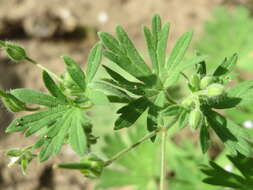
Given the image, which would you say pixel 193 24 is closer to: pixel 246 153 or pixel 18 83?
pixel 18 83

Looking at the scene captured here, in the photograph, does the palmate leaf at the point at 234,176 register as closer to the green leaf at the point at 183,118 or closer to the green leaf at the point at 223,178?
the green leaf at the point at 223,178

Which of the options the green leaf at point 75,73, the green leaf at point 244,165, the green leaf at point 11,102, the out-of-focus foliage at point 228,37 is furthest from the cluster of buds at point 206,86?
the out-of-focus foliage at point 228,37

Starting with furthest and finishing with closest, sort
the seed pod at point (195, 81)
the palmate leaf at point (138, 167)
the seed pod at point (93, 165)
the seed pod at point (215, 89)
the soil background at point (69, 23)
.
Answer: the soil background at point (69, 23), the palmate leaf at point (138, 167), the seed pod at point (93, 165), the seed pod at point (195, 81), the seed pod at point (215, 89)

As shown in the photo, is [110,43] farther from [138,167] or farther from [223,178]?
[138,167]

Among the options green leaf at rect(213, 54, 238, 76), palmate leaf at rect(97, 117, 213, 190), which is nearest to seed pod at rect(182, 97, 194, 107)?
green leaf at rect(213, 54, 238, 76)

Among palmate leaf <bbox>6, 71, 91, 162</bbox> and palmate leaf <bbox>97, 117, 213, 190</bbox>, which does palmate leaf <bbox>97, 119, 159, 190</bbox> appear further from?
palmate leaf <bbox>6, 71, 91, 162</bbox>
